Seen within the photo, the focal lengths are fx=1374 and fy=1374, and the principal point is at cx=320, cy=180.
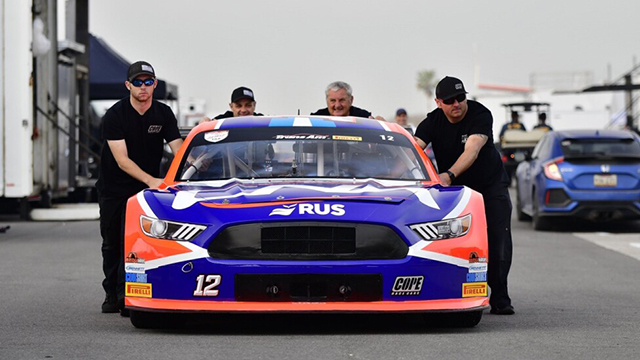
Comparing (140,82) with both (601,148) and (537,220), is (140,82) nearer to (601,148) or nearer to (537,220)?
(537,220)

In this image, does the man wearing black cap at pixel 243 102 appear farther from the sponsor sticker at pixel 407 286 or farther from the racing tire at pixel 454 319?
the sponsor sticker at pixel 407 286

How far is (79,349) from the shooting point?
7.13 m

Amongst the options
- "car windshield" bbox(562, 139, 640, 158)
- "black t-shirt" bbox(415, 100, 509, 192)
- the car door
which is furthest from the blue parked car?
"black t-shirt" bbox(415, 100, 509, 192)

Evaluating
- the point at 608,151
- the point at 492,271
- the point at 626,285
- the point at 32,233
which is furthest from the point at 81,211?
the point at 492,271

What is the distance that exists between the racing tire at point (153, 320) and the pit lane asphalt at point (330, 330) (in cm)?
6

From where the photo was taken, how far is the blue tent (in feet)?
100.0

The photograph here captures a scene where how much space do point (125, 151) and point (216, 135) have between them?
26.8 inches

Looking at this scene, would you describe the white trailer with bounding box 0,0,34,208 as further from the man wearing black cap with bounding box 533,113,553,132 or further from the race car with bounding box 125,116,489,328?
the man wearing black cap with bounding box 533,113,553,132

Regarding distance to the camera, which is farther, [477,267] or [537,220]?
[537,220]

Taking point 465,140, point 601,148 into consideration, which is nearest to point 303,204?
point 465,140

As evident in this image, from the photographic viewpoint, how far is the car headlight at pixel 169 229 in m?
7.62

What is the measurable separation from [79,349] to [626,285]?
605cm

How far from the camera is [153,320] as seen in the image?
798 centimetres

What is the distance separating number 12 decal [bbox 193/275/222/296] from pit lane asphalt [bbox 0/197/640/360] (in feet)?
0.85
